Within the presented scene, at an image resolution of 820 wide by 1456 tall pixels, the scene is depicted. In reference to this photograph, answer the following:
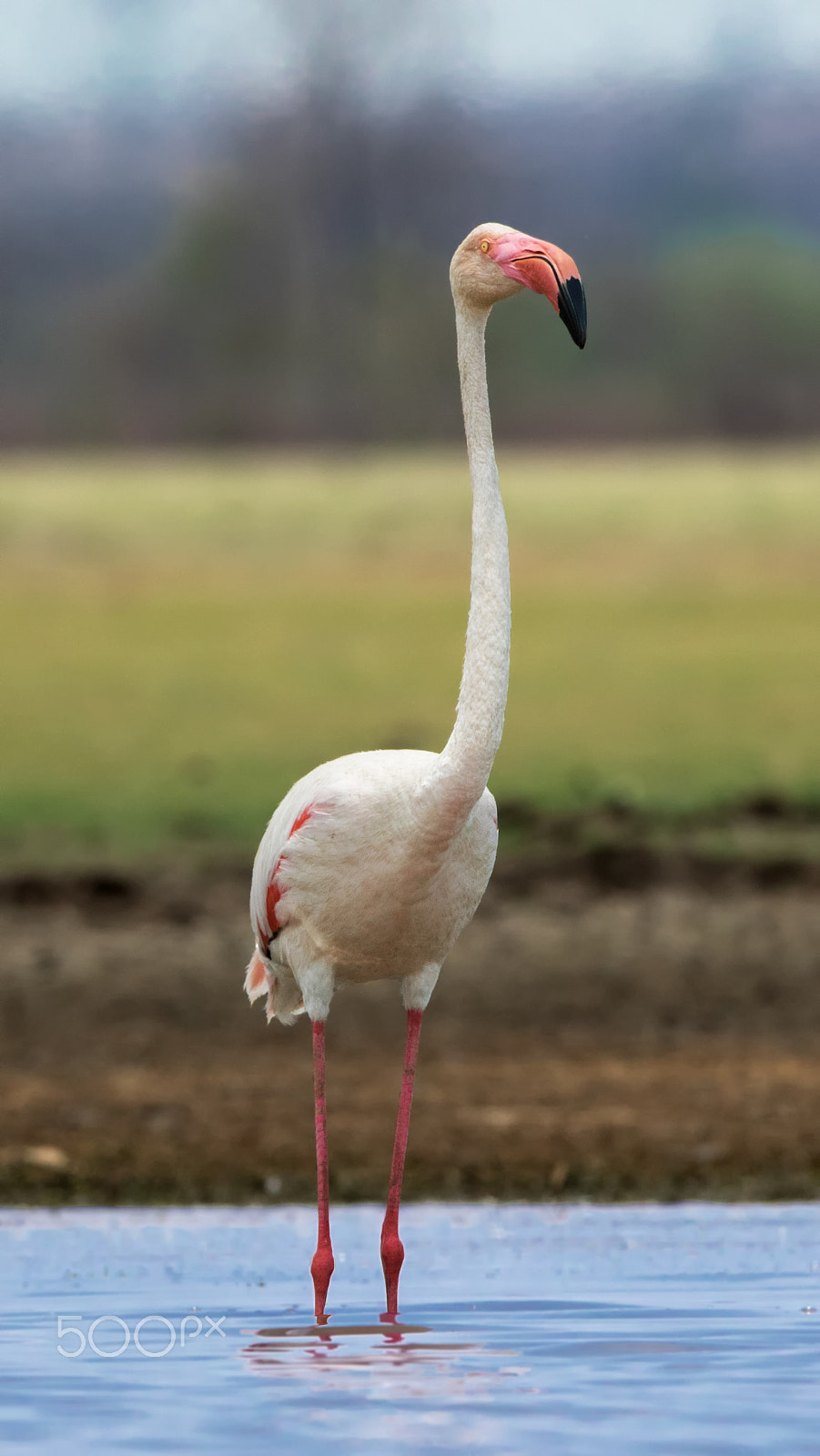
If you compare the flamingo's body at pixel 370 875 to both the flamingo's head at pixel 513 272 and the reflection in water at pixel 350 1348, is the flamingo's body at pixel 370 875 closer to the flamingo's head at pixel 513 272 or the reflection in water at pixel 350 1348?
the reflection in water at pixel 350 1348

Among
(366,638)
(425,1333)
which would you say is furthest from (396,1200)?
(366,638)

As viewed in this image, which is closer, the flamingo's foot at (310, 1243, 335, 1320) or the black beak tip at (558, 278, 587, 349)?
the black beak tip at (558, 278, 587, 349)

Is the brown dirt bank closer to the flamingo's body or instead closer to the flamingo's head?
the flamingo's body

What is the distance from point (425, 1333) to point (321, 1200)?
1.68ft

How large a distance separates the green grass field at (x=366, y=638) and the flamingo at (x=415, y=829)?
7471 mm

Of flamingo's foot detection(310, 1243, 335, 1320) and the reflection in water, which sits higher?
flamingo's foot detection(310, 1243, 335, 1320)

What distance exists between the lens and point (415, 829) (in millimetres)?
6906

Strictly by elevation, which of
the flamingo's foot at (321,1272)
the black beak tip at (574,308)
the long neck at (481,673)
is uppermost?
the black beak tip at (574,308)

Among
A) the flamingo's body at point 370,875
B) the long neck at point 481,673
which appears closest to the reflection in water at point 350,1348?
the flamingo's body at point 370,875

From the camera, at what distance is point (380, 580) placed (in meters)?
25.8

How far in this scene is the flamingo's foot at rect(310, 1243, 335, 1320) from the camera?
7.29 meters

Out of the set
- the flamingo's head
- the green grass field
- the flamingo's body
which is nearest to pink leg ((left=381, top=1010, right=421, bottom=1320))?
the flamingo's body

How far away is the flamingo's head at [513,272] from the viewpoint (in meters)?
6.43

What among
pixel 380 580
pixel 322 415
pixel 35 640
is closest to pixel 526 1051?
pixel 35 640
